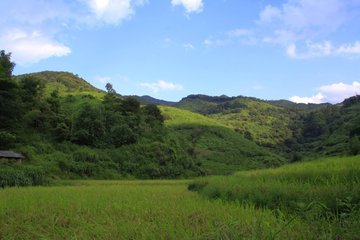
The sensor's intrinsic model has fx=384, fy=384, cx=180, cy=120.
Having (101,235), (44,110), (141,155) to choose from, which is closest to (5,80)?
(44,110)

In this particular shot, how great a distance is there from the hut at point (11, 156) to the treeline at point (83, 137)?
104cm

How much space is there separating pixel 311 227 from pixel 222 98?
16854 cm

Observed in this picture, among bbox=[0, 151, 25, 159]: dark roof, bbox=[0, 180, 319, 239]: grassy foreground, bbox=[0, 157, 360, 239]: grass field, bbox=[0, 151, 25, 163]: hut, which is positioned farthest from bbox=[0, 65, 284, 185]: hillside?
bbox=[0, 157, 360, 239]: grass field

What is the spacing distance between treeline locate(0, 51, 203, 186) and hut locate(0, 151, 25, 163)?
1043 mm

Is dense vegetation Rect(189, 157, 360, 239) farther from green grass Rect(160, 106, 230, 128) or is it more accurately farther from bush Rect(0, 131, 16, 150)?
green grass Rect(160, 106, 230, 128)

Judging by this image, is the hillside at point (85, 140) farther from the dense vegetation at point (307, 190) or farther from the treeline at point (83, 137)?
the dense vegetation at point (307, 190)

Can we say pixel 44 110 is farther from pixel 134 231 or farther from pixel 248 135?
pixel 248 135

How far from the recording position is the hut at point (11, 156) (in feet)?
94.3

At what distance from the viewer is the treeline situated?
3509cm

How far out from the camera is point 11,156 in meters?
29.4

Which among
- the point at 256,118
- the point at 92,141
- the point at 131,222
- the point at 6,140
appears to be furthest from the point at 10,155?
the point at 256,118

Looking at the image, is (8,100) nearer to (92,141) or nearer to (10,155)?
(10,155)

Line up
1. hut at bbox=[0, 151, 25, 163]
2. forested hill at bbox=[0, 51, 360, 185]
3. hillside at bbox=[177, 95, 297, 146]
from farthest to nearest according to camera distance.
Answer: hillside at bbox=[177, 95, 297, 146] < forested hill at bbox=[0, 51, 360, 185] < hut at bbox=[0, 151, 25, 163]

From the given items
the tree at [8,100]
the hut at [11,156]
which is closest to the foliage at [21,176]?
the hut at [11,156]
